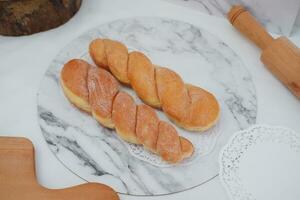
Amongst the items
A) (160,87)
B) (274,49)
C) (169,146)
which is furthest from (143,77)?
(274,49)

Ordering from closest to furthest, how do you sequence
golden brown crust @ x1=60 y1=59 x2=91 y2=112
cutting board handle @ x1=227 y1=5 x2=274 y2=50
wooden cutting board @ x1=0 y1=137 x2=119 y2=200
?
wooden cutting board @ x1=0 y1=137 x2=119 y2=200
golden brown crust @ x1=60 y1=59 x2=91 y2=112
cutting board handle @ x1=227 y1=5 x2=274 y2=50

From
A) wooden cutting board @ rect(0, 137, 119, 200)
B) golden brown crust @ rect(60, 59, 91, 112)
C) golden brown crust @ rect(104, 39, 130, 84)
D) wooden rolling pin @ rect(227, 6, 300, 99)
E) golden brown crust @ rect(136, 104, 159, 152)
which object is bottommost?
wooden cutting board @ rect(0, 137, 119, 200)

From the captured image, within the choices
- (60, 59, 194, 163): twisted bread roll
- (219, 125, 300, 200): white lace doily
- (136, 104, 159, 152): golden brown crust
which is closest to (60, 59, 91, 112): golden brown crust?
(60, 59, 194, 163): twisted bread roll

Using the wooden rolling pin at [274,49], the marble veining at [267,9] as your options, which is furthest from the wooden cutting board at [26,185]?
the marble veining at [267,9]

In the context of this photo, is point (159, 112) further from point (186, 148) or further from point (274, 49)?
point (274, 49)

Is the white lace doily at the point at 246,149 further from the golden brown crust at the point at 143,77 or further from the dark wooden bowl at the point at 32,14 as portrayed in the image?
the dark wooden bowl at the point at 32,14

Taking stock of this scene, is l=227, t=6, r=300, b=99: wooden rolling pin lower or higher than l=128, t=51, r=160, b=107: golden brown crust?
higher

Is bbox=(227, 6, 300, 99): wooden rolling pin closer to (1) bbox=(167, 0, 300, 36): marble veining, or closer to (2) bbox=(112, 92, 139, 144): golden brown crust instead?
(1) bbox=(167, 0, 300, 36): marble veining
